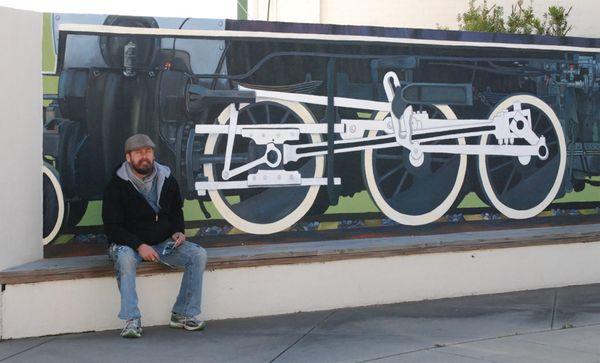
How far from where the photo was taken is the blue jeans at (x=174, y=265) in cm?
612

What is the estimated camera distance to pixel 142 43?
6977 millimetres

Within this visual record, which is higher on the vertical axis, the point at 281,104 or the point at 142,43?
the point at 142,43

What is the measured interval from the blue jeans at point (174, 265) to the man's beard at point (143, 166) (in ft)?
1.85

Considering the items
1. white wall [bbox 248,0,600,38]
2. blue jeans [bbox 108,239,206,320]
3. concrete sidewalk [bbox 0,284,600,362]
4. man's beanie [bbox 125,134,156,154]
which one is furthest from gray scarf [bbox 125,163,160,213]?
white wall [bbox 248,0,600,38]

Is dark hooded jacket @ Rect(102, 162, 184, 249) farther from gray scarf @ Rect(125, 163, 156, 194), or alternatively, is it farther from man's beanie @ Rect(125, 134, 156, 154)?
man's beanie @ Rect(125, 134, 156, 154)

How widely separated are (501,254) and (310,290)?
1977 millimetres

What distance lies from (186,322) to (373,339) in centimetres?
141

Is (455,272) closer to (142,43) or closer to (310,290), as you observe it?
(310,290)

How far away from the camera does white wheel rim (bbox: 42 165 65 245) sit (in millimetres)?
6773

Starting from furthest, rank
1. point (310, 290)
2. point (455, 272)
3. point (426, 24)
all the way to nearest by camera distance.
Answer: point (426, 24)
point (455, 272)
point (310, 290)

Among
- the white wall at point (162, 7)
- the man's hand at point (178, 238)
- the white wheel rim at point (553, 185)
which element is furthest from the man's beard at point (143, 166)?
the white wall at point (162, 7)

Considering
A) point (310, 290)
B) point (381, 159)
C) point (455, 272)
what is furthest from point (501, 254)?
point (310, 290)

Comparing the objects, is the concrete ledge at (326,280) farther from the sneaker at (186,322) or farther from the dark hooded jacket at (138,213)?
the dark hooded jacket at (138,213)

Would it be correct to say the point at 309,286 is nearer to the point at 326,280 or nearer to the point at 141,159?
the point at 326,280
